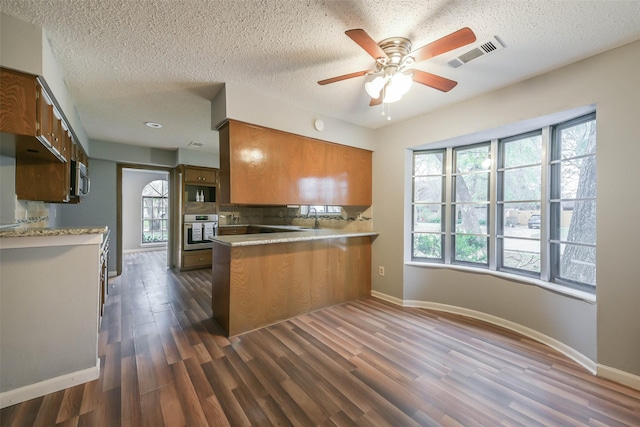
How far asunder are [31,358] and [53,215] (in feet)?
9.65

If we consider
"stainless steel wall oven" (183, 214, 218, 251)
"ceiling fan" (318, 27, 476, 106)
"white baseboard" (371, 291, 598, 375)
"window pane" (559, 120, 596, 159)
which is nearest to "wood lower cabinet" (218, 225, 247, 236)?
"stainless steel wall oven" (183, 214, 218, 251)

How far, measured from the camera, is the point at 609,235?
1920 mm

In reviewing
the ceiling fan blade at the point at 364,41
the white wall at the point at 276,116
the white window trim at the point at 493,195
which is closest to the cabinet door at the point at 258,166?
the white wall at the point at 276,116

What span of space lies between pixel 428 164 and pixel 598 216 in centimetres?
178

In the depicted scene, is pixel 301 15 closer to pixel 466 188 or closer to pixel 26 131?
pixel 26 131

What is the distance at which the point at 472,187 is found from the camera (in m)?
3.15

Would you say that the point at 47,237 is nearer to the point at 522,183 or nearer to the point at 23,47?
the point at 23,47

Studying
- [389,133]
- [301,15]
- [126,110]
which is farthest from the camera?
[389,133]

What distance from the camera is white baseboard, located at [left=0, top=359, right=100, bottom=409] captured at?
162cm

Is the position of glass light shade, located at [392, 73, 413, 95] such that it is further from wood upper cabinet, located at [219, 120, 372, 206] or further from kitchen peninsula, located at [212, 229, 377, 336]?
kitchen peninsula, located at [212, 229, 377, 336]

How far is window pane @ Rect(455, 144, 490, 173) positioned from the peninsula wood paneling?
1.65 meters

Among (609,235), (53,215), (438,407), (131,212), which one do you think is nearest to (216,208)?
(53,215)

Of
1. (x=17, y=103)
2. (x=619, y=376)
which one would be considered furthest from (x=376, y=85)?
(x=619, y=376)

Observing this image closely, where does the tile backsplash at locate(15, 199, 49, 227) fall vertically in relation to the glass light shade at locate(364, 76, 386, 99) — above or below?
below
